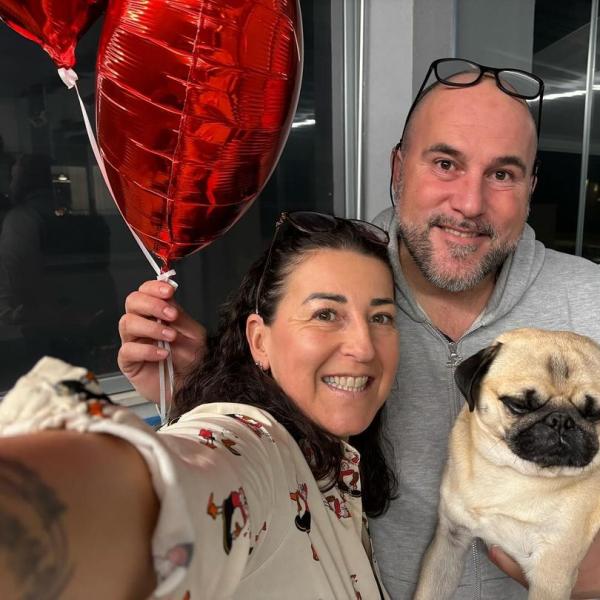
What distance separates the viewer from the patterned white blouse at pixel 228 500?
300 mm

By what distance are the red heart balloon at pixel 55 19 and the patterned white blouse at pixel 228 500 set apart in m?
0.69

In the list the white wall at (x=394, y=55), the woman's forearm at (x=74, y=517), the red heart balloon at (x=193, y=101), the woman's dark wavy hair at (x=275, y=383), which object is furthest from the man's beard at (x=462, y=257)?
the white wall at (x=394, y=55)

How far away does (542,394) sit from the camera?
92cm

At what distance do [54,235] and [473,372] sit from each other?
1.50 m

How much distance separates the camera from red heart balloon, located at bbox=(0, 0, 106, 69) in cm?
77

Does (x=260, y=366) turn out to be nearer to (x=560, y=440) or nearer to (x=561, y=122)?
(x=560, y=440)

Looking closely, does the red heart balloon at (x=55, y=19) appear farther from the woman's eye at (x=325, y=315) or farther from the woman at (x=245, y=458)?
the woman's eye at (x=325, y=315)

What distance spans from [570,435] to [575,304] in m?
0.33

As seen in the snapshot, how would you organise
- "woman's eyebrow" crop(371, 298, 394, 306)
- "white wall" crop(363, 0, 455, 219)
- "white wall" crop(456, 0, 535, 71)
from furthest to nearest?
"white wall" crop(456, 0, 535, 71) < "white wall" crop(363, 0, 455, 219) < "woman's eyebrow" crop(371, 298, 394, 306)

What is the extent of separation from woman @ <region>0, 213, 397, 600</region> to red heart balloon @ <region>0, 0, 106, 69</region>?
0.49m

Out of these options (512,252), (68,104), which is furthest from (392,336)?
(68,104)

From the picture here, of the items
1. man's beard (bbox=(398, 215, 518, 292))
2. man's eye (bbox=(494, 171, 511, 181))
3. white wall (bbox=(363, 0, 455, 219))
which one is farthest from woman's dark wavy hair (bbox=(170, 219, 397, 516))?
white wall (bbox=(363, 0, 455, 219))

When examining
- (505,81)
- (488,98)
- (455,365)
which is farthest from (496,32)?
(455,365)

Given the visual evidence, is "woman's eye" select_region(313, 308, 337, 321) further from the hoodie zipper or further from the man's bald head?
the man's bald head
